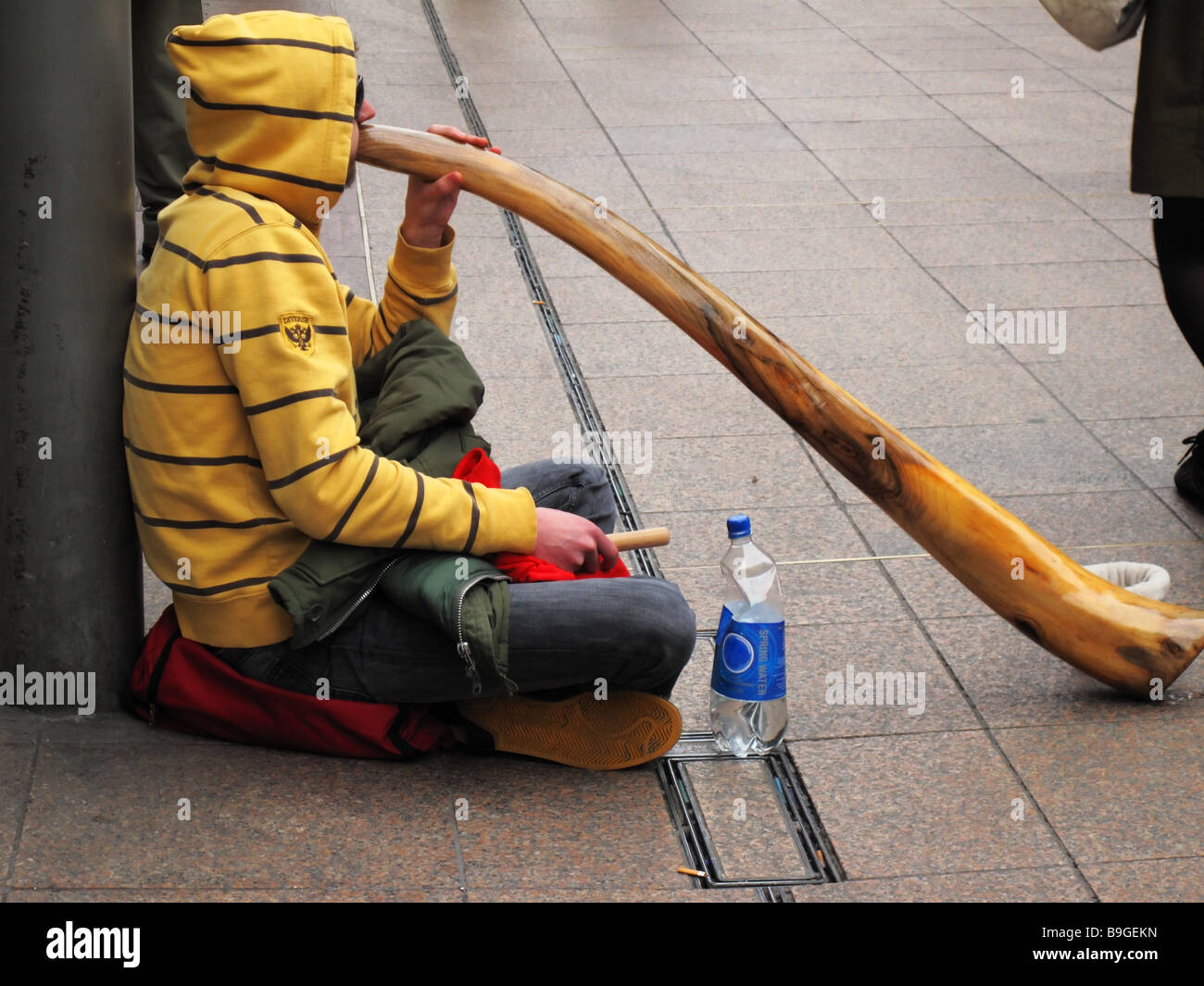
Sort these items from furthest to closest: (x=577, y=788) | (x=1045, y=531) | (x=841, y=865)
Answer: (x=1045, y=531)
(x=577, y=788)
(x=841, y=865)

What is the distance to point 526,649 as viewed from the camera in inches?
115

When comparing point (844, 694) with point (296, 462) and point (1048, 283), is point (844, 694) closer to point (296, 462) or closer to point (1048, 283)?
point (296, 462)

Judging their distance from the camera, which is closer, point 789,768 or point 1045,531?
point 789,768

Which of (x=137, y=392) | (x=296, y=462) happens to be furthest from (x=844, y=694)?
(x=137, y=392)

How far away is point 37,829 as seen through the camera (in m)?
2.77

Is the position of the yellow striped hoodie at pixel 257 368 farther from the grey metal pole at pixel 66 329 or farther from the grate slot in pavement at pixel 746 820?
the grate slot in pavement at pixel 746 820

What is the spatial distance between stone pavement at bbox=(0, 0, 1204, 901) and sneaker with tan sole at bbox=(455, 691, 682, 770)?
55mm

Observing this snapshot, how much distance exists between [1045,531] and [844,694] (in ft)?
3.59

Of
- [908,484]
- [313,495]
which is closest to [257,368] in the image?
[313,495]

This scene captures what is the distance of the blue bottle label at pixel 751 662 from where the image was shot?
10.5ft

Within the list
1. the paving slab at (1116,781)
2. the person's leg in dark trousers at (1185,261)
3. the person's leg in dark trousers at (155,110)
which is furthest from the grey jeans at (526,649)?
the person's leg in dark trousers at (155,110)

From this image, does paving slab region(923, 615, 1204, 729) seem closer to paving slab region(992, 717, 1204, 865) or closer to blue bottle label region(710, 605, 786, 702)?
paving slab region(992, 717, 1204, 865)

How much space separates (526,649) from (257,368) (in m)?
0.73
